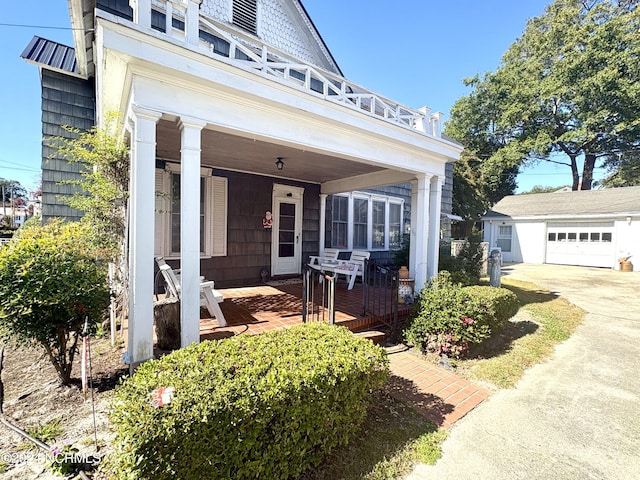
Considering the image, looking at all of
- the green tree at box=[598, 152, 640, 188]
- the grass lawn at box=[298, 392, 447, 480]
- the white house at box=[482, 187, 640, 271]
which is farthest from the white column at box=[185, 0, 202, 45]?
the green tree at box=[598, 152, 640, 188]

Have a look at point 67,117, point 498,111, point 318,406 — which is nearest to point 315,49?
point 67,117

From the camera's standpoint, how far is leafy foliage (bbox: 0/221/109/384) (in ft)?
8.24

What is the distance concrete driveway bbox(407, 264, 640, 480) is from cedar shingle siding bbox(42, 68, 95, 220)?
286 inches

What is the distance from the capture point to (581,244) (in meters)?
15.4

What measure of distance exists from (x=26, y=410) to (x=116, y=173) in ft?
8.67

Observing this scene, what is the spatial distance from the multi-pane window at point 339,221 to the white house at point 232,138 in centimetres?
22

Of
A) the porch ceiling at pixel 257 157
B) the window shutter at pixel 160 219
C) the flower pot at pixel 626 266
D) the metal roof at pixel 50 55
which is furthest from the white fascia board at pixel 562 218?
the metal roof at pixel 50 55

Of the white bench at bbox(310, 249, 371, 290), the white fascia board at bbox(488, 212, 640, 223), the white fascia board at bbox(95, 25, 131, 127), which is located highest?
the white fascia board at bbox(95, 25, 131, 127)

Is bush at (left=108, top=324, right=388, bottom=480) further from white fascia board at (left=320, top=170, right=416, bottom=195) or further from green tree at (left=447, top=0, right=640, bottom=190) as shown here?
green tree at (left=447, top=0, right=640, bottom=190)

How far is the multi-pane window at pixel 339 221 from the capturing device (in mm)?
8594

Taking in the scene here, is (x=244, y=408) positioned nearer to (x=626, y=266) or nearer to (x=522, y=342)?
(x=522, y=342)

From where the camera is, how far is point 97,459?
1952mm

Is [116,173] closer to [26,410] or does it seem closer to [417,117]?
[26,410]

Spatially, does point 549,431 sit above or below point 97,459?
below
